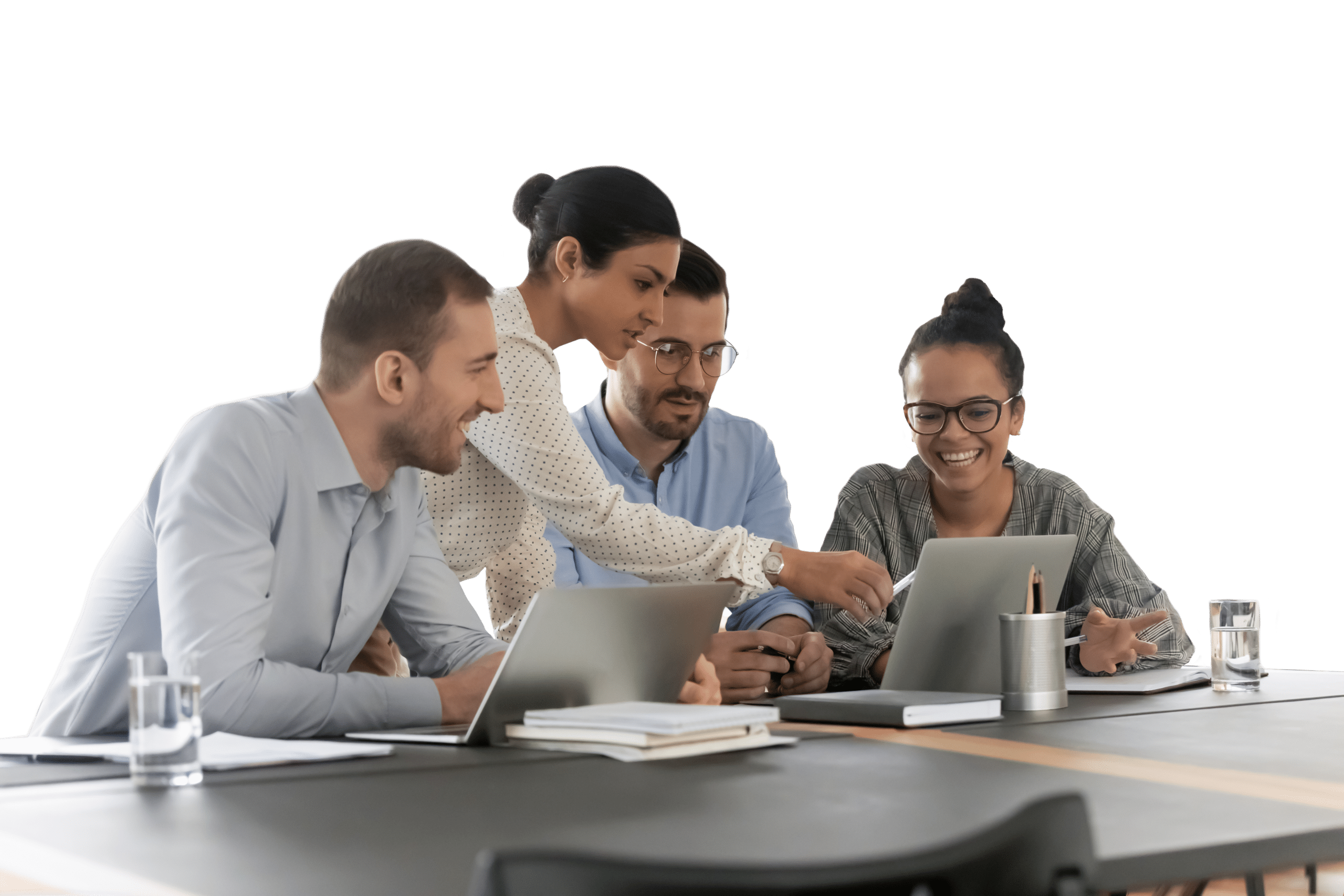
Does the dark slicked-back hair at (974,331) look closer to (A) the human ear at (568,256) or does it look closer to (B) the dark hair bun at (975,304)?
(B) the dark hair bun at (975,304)

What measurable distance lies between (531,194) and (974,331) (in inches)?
42.6

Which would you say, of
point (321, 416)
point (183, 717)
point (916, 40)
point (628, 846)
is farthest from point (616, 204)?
point (916, 40)

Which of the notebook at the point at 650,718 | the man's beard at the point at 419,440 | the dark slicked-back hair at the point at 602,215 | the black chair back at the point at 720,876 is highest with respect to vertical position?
the dark slicked-back hair at the point at 602,215

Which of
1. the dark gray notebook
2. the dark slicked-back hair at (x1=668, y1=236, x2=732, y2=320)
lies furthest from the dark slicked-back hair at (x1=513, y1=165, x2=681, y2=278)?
the dark gray notebook

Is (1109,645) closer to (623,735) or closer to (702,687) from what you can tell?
(702,687)

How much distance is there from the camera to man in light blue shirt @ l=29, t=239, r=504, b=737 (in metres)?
1.69

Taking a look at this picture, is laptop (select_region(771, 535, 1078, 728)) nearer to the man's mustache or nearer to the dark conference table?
the dark conference table

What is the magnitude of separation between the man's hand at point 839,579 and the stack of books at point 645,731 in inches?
29.4

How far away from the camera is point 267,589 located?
5.89ft

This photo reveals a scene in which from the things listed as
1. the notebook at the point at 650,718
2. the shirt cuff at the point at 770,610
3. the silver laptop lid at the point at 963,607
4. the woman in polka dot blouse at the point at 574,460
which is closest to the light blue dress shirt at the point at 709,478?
the shirt cuff at the point at 770,610

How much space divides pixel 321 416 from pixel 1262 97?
12.1ft

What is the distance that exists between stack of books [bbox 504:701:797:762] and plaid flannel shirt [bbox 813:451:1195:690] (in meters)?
1.09

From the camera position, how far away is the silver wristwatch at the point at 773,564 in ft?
8.01

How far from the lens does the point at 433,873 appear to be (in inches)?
35.2
